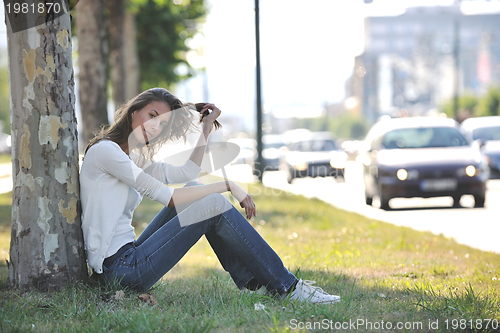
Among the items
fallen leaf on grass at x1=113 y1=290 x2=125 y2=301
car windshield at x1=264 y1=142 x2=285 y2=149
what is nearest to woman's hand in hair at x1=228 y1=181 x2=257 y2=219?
fallen leaf on grass at x1=113 y1=290 x2=125 y2=301

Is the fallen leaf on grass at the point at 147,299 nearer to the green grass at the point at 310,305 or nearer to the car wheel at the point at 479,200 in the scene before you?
the green grass at the point at 310,305

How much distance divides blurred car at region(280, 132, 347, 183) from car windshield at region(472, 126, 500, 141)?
5817 mm

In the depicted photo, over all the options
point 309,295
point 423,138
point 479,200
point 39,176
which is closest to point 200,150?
point 39,176

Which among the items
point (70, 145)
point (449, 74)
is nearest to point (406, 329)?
point (70, 145)

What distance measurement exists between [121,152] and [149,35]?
2320cm

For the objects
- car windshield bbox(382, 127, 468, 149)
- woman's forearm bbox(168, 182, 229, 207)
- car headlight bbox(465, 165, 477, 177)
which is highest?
woman's forearm bbox(168, 182, 229, 207)

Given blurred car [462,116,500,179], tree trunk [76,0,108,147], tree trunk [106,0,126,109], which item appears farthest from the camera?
blurred car [462,116,500,179]

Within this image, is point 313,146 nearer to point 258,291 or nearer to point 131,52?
point 131,52

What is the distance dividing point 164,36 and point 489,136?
1288 cm

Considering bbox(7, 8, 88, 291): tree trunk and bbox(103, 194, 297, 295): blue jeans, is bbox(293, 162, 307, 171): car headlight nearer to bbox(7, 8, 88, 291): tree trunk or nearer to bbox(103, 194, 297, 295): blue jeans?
bbox(7, 8, 88, 291): tree trunk

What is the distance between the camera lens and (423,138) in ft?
42.2

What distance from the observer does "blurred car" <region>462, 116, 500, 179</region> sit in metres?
19.2

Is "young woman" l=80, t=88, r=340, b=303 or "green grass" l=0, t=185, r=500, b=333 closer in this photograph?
"green grass" l=0, t=185, r=500, b=333

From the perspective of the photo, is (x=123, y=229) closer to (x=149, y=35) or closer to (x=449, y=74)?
(x=149, y=35)
